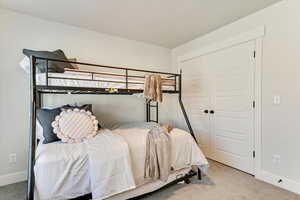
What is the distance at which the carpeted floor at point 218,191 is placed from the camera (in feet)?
6.16

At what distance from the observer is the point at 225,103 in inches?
109

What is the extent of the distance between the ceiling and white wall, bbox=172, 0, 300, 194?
0.24 metres

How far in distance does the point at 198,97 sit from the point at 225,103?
0.60 m

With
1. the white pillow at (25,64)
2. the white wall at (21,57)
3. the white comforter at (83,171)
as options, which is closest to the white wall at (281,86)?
the white comforter at (83,171)

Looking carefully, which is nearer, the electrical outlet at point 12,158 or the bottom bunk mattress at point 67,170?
the bottom bunk mattress at point 67,170

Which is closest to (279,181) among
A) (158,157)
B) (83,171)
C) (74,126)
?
(158,157)

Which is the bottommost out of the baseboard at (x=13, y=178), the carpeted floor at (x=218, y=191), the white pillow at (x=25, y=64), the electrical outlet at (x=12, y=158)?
the carpeted floor at (x=218, y=191)

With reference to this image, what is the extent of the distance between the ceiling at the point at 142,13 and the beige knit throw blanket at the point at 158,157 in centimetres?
168

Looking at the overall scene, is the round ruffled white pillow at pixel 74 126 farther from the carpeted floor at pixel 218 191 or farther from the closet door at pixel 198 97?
the closet door at pixel 198 97

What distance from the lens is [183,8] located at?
2.20m

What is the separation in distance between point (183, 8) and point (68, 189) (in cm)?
245

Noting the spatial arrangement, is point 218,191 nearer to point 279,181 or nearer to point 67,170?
point 279,181

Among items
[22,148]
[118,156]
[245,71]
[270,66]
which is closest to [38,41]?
[22,148]

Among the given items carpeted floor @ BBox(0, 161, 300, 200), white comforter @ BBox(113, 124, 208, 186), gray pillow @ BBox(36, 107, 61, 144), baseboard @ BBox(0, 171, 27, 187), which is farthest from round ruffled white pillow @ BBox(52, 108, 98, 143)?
baseboard @ BBox(0, 171, 27, 187)
